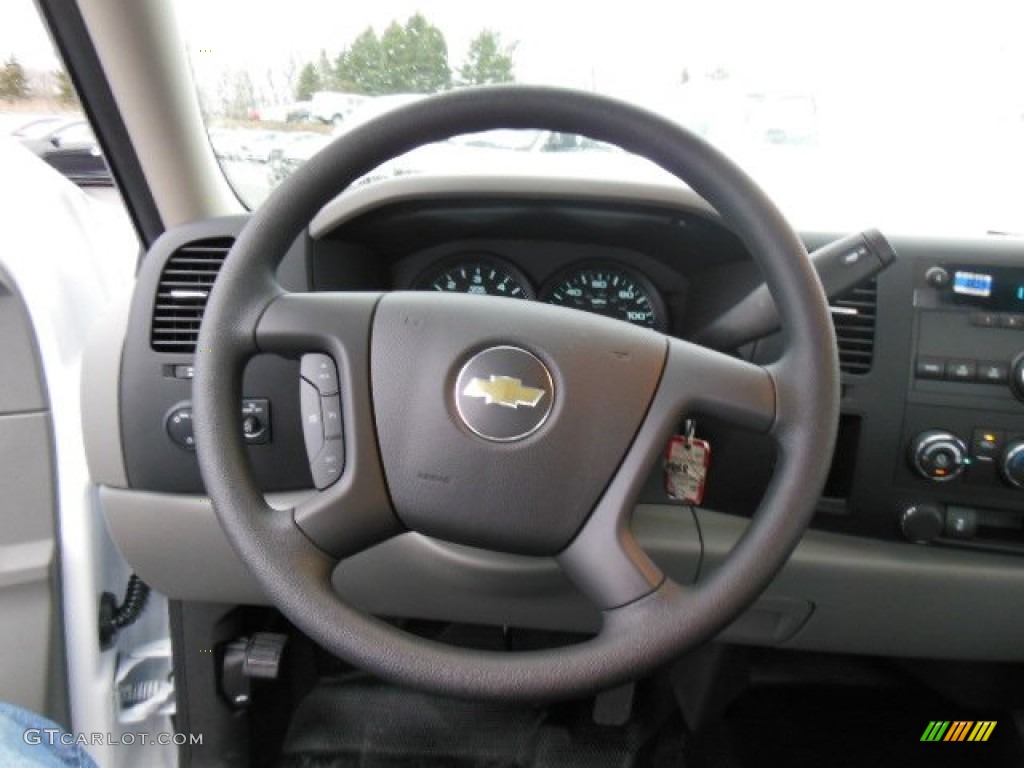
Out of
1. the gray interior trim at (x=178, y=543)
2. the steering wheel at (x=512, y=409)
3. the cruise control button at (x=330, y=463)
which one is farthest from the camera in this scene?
the gray interior trim at (x=178, y=543)

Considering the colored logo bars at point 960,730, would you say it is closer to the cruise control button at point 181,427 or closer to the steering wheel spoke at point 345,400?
the steering wheel spoke at point 345,400

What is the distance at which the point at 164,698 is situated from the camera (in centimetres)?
148

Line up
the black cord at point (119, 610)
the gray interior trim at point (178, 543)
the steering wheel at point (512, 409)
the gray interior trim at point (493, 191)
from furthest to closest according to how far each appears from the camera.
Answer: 1. the black cord at point (119, 610)
2. the gray interior trim at point (178, 543)
3. the gray interior trim at point (493, 191)
4. the steering wheel at point (512, 409)

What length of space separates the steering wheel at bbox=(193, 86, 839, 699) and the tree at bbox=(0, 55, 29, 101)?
772mm

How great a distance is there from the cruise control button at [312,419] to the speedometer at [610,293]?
50 cm

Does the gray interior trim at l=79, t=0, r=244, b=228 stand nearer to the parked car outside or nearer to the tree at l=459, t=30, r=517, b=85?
the parked car outside

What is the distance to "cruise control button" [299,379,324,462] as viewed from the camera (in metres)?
0.86

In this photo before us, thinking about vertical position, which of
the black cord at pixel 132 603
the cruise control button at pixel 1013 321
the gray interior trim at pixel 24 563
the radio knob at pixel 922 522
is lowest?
the black cord at pixel 132 603

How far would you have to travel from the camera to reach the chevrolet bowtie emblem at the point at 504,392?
0.79 metres

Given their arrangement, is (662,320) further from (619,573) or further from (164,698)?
(164,698)

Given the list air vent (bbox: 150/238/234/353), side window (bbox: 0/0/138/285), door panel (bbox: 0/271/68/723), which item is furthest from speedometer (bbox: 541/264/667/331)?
door panel (bbox: 0/271/68/723)

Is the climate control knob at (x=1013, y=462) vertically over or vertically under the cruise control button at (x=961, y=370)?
under

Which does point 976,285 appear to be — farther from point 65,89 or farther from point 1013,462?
point 65,89

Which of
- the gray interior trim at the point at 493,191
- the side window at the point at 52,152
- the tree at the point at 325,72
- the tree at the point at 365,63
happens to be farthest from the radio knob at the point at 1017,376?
the side window at the point at 52,152
